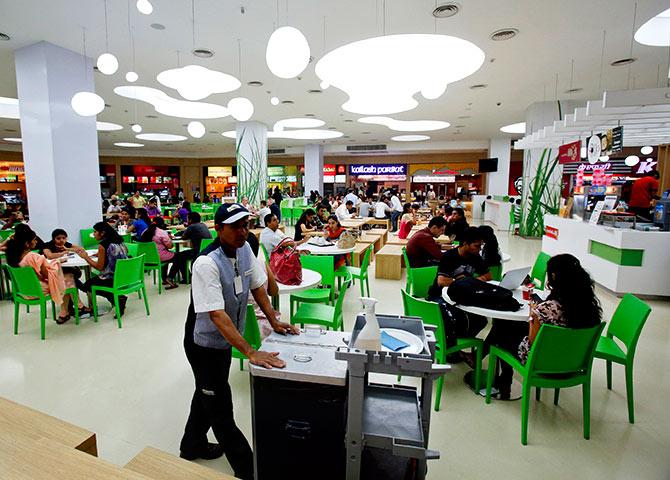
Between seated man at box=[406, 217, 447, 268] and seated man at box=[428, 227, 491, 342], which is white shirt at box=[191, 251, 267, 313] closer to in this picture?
seated man at box=[428, 227, 491, 342]

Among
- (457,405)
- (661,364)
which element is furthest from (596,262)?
(457,405)

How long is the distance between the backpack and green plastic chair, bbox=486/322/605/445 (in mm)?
405

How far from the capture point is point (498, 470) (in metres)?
2.15

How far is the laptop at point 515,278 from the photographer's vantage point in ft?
10.1

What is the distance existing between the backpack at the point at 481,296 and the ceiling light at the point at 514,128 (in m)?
12.6

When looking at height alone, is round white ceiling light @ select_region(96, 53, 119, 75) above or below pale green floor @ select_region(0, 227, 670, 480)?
above

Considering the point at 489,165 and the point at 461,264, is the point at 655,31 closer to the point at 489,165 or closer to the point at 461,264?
the point at 461,264

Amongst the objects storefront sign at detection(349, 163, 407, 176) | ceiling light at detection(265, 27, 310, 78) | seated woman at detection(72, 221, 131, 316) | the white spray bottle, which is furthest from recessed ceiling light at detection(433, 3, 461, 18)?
storefront sign at detection(349, 163, 407, 176)

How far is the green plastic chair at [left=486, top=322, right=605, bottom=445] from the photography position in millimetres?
2201

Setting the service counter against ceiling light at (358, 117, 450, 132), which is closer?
the service counter

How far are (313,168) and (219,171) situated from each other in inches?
315

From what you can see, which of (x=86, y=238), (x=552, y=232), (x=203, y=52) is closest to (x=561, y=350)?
(x=552, y=232)

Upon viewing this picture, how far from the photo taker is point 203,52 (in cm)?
609

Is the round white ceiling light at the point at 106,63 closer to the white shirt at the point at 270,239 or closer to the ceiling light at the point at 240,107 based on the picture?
the ceiling light at the point at 240,107
